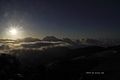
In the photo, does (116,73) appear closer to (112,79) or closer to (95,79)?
(112,79)

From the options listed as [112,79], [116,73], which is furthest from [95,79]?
[116,73]

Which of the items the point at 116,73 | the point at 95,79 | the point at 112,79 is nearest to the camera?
the point at 95,79

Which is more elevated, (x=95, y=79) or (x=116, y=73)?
(x=95, y=79)

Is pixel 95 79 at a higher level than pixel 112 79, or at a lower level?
higher

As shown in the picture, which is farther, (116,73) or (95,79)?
(116,73)

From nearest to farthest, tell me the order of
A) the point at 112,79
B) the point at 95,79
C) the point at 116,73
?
the point at 95,79 < the point at 112,79 < the point at 116,73

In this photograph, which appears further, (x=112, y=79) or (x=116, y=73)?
(x=116, y=73)
